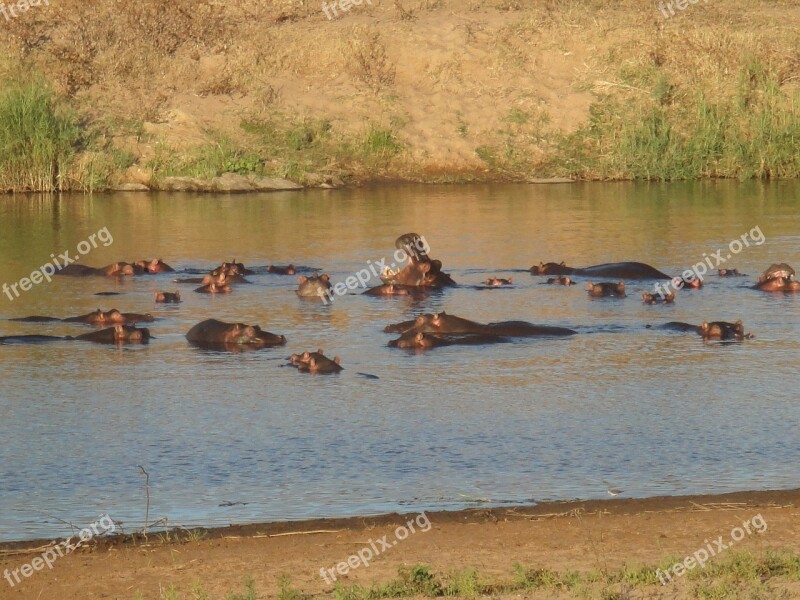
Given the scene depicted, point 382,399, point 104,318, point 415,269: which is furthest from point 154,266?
point 382,399

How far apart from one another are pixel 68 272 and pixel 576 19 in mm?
16803

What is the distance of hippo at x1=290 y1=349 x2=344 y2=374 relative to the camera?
412 inches

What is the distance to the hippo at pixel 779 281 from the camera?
→ 46.0 ft

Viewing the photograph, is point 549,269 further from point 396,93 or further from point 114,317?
point 396,93

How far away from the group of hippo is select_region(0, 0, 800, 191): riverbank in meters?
9.90

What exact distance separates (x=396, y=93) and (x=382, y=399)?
19.2m

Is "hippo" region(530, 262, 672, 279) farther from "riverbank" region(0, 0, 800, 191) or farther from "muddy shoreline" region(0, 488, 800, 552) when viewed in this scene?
"riverbank" region(0, 0, 800, 191)

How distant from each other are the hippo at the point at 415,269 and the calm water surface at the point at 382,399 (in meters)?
0.29

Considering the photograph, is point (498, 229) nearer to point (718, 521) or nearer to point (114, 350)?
point (114, 350)

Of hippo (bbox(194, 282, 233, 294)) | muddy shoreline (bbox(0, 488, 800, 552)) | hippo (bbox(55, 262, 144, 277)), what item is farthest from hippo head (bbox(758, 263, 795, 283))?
muddy shoreline (bbox(0, 488, 800, 552))

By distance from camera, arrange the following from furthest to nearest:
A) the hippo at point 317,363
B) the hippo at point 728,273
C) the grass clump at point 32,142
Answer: the grass clump at point 32,142, the hippo at point 728,273, the hippo at point 317,363

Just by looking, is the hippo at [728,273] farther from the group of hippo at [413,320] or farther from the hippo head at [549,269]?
the hippo head at [549,269]

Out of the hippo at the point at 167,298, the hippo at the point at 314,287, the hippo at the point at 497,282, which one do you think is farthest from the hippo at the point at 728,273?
the hippo at the point at 167,298

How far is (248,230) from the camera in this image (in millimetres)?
19453
